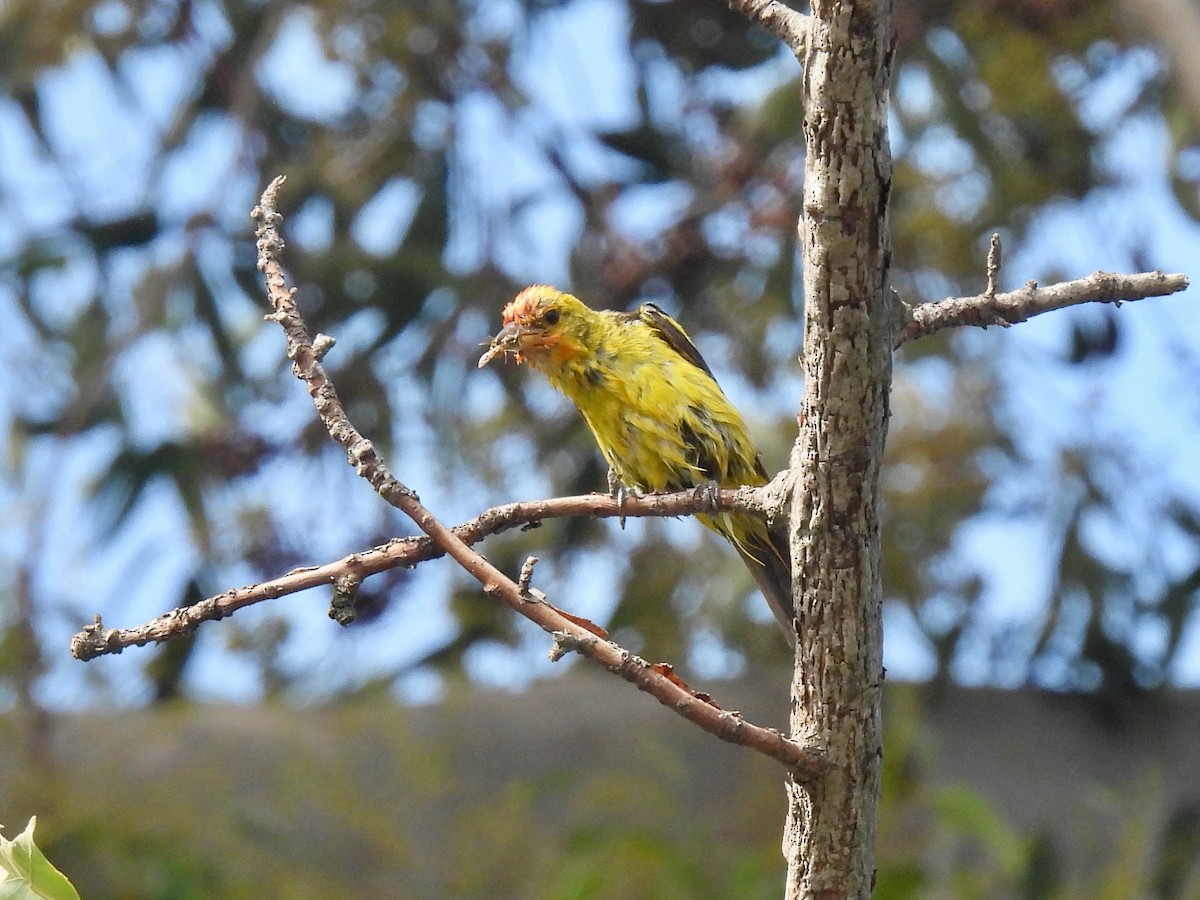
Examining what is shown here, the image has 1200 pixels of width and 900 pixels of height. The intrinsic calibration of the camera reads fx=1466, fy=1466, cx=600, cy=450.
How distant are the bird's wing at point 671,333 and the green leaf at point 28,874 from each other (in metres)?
2.15

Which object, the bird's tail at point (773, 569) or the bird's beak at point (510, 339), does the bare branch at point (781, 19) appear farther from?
the bird's beak at point (510, 339)

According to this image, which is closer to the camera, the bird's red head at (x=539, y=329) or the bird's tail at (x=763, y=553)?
the bird's tail at (x=763, y=553)

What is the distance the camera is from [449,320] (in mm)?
5980

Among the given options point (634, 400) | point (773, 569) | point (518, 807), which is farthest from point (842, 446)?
point (518, 807)

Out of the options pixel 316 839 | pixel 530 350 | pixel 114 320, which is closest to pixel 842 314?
pixel 530 350

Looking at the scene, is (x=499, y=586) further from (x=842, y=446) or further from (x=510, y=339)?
(x=510, y=339)

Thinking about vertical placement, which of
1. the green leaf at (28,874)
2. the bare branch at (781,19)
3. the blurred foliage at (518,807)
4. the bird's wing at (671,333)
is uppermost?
the bare branch at (781,19)

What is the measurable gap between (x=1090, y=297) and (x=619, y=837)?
14.0 feet

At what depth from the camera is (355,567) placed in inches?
66.4

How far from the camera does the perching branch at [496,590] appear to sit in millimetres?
1534

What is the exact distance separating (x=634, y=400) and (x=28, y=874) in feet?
5.99

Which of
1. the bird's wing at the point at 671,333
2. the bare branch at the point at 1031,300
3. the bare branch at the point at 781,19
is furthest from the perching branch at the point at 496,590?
the bird's wing at the point at 671,333

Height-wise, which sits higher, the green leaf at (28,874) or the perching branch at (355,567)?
the perching branch at (355,567)

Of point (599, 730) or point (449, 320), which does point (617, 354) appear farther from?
point (599, 730)
